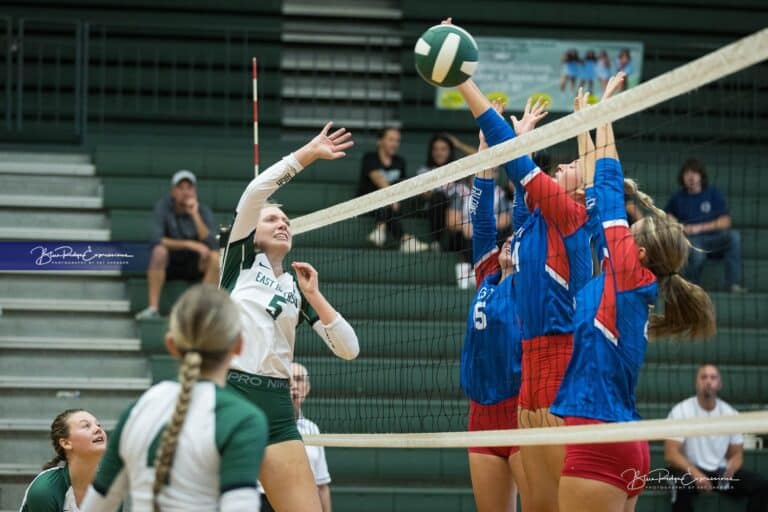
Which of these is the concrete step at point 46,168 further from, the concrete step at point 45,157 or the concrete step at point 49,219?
the concrete step at point 49,219

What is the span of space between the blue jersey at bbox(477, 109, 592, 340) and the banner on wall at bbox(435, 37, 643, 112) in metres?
8.43

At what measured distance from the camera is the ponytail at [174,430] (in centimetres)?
371

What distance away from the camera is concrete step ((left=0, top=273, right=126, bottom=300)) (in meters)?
11.6

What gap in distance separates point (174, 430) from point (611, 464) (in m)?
1.97

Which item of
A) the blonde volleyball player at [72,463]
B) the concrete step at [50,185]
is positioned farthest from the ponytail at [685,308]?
the concrete step at [50,185]

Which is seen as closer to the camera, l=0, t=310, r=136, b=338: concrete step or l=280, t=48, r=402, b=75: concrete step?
l=0, t=310, r=136, b=338: concrete step

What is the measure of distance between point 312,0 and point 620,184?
33.3 feet

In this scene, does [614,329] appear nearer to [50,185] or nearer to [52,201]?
[52,201]

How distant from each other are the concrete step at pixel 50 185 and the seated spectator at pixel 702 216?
18.4ft

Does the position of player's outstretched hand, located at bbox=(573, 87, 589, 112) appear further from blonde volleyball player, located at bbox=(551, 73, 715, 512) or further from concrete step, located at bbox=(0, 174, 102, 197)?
concrete step, located at bbox=(0, 174, 102, 197)

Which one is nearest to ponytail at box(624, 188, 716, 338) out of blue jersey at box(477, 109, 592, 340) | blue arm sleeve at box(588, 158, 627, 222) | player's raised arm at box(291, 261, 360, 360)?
blue arm sleeve at box(588, 158, 627, 222)

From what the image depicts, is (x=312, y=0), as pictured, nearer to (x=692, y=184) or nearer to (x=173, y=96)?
(x=173, y=96)

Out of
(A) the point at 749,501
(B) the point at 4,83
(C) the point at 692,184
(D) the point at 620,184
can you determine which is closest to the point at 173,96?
(B) the point at 4,83

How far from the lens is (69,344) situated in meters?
11.0
